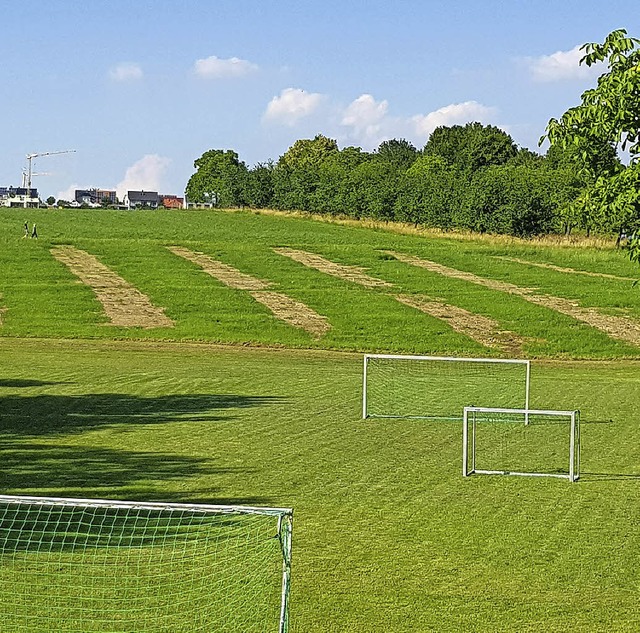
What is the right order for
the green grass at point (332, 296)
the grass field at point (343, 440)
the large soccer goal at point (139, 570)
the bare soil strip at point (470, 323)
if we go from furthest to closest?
the green grass at point (332, 296), the bare soil strip at point (470, 323), the grass field at point (343, 440), the large soccer goal at point (139, 570)

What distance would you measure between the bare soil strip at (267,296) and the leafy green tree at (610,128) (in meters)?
20.9

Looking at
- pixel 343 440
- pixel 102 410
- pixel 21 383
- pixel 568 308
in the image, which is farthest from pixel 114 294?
pixel 343 440

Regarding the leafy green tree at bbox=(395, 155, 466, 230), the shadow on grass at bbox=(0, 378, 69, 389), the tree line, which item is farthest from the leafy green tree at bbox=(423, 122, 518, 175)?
the shadow on grass at bbox=(0, 378, 69, 389)

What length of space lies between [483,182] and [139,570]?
72937 mm

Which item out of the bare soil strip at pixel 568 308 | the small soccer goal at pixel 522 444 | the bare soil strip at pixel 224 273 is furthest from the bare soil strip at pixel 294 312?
the small soccer goal at pixel 522 444

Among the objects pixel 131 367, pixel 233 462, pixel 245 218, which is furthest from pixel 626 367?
pixel 245 218

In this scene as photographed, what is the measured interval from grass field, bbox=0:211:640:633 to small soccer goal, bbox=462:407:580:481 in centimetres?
33

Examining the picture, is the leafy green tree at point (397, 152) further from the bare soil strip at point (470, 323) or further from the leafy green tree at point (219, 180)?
the bare soil strip at point (470, 323)

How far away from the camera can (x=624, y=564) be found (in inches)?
469

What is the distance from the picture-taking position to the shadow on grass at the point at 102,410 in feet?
65.4

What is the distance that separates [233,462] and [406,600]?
6.75 m

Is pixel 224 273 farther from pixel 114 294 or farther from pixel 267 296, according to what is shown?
pixel 114 294

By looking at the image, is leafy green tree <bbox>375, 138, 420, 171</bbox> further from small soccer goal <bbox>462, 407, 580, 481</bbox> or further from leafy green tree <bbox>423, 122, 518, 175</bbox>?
small soccer goal <bbox>462, 407, 580, 481</bbox>

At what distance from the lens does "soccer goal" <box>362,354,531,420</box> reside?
23.2 m
